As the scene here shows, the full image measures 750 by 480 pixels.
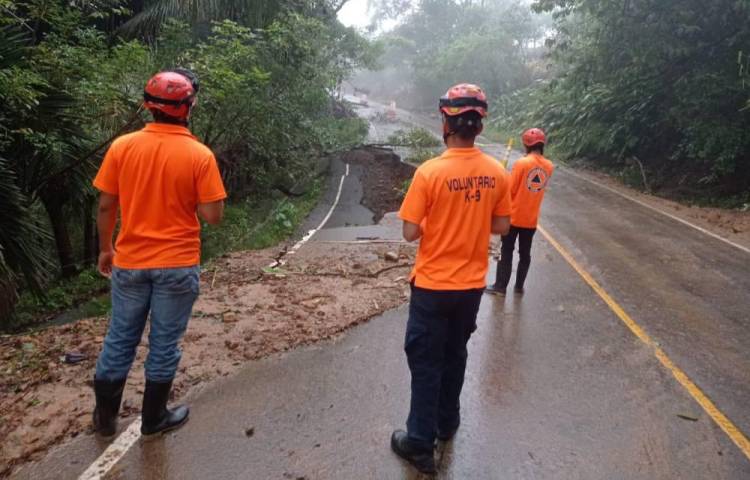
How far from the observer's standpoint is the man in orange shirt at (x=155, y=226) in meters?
3.11

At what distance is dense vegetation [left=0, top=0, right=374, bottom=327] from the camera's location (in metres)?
5.63

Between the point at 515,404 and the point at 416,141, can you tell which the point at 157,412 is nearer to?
the point at 515,404

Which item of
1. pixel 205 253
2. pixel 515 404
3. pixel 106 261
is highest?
pixel 106 261

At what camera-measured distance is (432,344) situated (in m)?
3.08

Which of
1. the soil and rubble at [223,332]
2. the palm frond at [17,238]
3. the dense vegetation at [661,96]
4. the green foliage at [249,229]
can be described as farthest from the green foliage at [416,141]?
the palm frond at [17,238]

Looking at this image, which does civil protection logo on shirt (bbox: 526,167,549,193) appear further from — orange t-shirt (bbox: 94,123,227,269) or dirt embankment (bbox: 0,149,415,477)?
orange t-shirt (bbox: 94,123,227,269)

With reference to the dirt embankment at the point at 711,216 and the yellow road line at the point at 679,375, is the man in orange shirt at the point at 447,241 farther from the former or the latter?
the dirt embankment at the point at 711,216

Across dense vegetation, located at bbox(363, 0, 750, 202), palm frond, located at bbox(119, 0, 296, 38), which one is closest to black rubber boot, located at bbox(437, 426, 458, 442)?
palm frond, located at bbox(119, 0, 296, 38)

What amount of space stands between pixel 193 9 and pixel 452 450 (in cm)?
1293

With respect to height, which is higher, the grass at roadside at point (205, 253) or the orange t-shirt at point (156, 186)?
the orange t-shirt at point (156, 186)

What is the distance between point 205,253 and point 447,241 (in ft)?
29.7

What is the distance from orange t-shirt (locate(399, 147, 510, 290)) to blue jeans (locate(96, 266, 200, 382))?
1427mm

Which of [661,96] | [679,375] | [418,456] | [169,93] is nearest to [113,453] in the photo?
[418,456]

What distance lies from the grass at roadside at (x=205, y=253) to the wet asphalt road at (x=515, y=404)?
277 centimetres
